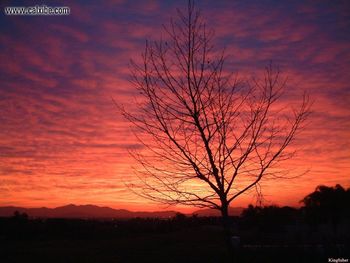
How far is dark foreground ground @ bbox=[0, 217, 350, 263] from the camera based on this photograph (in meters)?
21.1

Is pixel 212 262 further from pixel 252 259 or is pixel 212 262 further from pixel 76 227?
pixel 76 227

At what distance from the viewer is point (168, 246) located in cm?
3200

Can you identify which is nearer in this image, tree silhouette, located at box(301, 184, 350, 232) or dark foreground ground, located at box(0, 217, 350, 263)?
dark foreground ground, located at box(0, 217, 350, 263)

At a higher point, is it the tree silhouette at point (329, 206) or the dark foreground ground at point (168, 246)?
the tree silhouette at point (329, 206)

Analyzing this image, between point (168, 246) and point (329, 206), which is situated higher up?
point (329, 206)

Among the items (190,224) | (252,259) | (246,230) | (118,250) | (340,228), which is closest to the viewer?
(252,259)

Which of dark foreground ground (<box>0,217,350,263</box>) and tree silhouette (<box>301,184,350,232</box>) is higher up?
tree silhouette (<box>301,184,350,232</box>)

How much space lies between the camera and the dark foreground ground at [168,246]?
21125 mm

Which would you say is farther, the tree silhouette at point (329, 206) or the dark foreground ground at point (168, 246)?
the tree silhouette at point (329, 206)

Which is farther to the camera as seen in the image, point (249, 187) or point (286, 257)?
point (286, 257)

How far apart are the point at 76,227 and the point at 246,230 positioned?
21265mm

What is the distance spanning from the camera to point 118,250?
98.2ft

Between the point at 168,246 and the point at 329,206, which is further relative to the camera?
the point at 329,206

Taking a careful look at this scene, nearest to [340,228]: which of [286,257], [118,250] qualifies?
[286,257]
